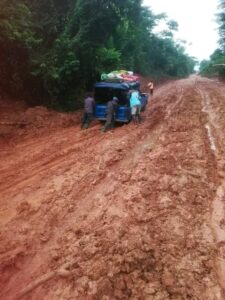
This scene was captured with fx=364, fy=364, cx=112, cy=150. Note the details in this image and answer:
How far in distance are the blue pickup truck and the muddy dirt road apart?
2153 mm

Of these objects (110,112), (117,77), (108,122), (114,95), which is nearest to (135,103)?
(114,95)

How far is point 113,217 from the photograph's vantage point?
7043mm

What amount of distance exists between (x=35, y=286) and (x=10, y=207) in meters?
2.50

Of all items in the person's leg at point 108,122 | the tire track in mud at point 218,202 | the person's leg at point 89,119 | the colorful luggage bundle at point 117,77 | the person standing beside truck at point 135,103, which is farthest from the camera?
the colorful luggage bundle at point 117,77

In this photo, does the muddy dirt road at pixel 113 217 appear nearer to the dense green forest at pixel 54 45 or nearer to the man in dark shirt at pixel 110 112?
the man in dark shirt at pixel 110 112

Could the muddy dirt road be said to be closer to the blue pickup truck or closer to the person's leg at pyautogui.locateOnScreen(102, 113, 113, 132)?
the person's leg at pyautogui.locateOnScreen(102, 113, 113, 132)

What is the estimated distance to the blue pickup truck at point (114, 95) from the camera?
1452 cm

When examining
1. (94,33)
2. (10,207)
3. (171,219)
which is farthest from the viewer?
(94,33)

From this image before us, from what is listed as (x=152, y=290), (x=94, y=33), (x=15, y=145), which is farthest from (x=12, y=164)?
(x=94, y=33)

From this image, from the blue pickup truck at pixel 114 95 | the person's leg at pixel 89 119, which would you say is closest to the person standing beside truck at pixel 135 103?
the blue pickup truck at pixel 114 95

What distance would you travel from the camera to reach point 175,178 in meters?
8.87

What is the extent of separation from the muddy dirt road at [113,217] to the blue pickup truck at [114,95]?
2.15m

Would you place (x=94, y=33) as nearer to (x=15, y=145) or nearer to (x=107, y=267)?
(x=15, y=145)

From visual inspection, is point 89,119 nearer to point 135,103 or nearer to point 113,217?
point 135,103
